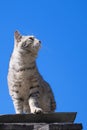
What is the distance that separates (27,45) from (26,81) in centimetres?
87

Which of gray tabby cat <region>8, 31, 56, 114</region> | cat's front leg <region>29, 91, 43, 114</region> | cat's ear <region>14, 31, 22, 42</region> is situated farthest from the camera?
cat's ear <region>14, 31, 22, 42</region>

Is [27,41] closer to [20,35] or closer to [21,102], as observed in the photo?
[20,35]

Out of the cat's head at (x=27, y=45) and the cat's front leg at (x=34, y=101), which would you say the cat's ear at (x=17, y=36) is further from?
the cat's front leg at (x=34, y=101)

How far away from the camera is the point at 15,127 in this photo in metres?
7.45

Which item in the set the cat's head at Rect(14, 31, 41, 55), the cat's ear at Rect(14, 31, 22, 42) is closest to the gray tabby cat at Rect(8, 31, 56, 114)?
the cat's head at Rect(14, 31, 41, 55)

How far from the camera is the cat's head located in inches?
378

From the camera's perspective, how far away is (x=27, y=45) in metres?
9.68

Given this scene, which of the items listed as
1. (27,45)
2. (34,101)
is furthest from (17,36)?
(34,101)

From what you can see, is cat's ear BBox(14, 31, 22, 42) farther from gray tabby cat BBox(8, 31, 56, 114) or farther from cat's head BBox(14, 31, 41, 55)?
gray tabby cat BBox(8, 31, 56, 114)

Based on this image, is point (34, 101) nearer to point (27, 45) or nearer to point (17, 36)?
point (27, 45)

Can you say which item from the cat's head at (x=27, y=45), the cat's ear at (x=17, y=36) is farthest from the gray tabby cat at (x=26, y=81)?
the cat's ear at (x=17, y=36)

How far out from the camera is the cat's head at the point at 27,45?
31.5ft

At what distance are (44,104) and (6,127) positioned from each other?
228 cm

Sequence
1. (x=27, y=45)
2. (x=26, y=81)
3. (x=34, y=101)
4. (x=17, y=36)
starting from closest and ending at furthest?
(x=34, y=101) → (x=26, y=81) → (x=27, y=45) → (x=17, y=36)
